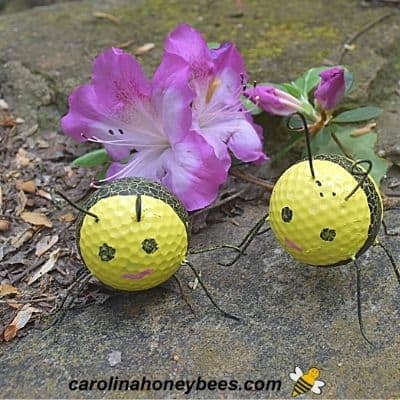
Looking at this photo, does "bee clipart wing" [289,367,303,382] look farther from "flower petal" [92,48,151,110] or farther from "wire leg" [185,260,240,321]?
"flower petal" [92,48,151,110]

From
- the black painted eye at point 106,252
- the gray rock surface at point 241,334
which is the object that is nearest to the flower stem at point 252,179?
the gray rock surface at point 241,334

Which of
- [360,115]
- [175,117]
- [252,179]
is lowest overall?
[252,179]

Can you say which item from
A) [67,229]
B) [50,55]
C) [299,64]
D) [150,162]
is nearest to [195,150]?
[150,162]

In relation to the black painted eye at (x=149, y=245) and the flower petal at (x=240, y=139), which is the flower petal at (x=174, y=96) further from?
the black painted eye at (x=149, y=245)

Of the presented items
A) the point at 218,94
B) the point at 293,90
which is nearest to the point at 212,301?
the point at 218,94

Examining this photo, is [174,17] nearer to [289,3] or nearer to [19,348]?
[289,3]

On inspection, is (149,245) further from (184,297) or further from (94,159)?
(94,159)
